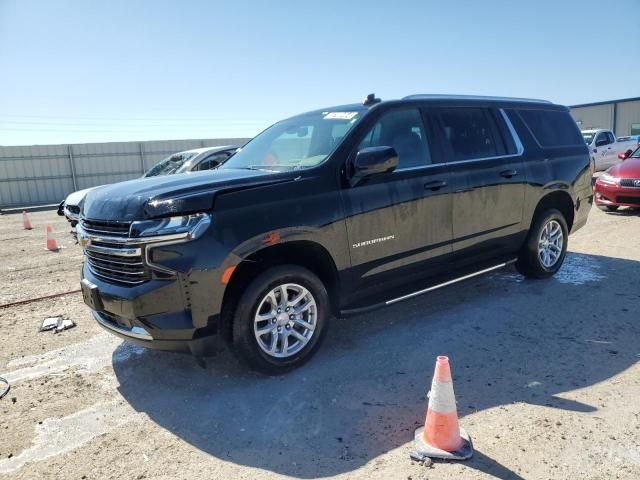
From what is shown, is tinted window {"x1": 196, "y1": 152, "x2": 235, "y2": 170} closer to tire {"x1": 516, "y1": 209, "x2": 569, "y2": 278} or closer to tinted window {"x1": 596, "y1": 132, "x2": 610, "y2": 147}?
tire {"x1": 516, "y1": 209, "x2": 569, "y2": 278}

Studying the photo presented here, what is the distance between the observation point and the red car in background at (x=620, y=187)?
984 cm

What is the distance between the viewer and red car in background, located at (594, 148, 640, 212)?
9844mm

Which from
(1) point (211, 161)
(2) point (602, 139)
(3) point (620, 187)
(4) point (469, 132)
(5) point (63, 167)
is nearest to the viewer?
(4) point (469, 132)

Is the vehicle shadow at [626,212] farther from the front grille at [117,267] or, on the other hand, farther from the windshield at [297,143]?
the front grille at [117,267]

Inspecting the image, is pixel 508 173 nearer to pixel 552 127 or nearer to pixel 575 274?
pixel 552 127

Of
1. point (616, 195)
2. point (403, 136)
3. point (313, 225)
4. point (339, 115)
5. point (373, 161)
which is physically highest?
point (339, 115)

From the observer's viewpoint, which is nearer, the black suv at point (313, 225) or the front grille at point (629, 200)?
the black suv at point (313, 225)

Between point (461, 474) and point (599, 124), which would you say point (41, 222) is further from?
point (599, 124)

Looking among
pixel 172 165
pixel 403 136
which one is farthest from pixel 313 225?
pixel 172 165

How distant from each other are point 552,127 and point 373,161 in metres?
3.26

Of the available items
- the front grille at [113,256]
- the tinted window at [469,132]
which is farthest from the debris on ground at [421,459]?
the tinted window at [469,132]

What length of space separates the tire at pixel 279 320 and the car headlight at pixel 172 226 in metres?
0.57

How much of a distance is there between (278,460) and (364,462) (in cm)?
48

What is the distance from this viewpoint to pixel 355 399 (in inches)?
130
